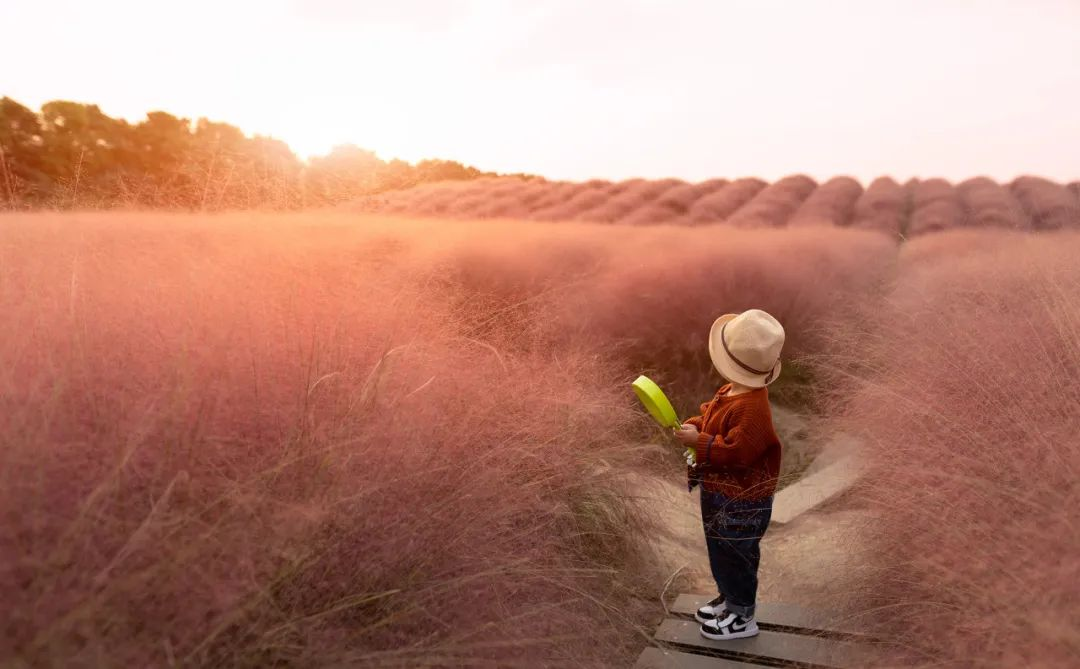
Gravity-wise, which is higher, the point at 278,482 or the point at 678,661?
the point at 278,482

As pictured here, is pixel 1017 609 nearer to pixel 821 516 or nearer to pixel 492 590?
pixel 492 590

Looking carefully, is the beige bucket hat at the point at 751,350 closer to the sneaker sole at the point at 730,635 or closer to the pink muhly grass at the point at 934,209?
the sneaker sole at the point at 730,635

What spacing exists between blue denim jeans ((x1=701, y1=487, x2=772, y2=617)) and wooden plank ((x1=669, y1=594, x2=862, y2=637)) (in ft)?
0.71

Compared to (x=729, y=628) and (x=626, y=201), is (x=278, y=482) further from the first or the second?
(x=626, y=201)

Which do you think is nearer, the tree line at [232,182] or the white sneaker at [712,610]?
the white sneaker at [712,610]

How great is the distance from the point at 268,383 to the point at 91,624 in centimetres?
114

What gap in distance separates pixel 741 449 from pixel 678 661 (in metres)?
0.91

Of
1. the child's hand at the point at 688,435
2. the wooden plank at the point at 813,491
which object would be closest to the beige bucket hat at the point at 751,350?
the child's hand at the point at 688,435

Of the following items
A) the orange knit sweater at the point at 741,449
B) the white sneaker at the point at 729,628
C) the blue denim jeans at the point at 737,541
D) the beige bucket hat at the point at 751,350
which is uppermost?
the beige bucket hat at the point at 751,350

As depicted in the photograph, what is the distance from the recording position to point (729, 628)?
3.35 metres

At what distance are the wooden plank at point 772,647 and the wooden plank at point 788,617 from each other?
53 millimetres

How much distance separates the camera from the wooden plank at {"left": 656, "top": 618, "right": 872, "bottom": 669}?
2969 millimetres

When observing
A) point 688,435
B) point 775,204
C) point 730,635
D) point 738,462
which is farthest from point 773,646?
point 775,204

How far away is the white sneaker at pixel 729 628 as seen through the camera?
3.34 meters
